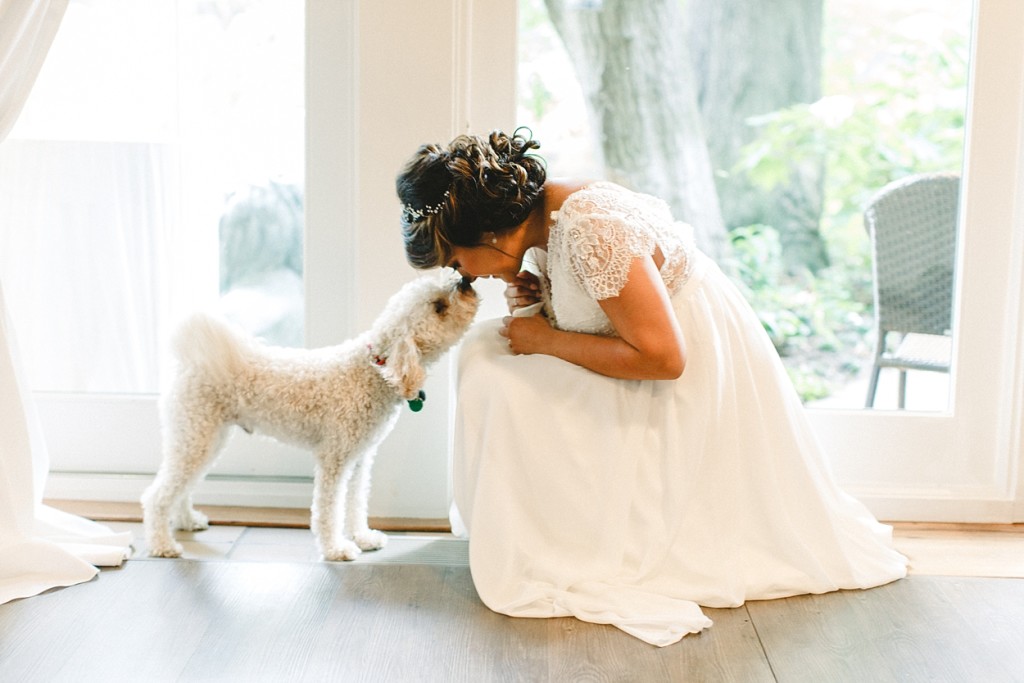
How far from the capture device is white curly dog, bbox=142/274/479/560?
7.59 feet

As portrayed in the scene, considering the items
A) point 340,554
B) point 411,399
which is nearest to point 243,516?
point 340,554

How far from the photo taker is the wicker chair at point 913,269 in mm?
2779

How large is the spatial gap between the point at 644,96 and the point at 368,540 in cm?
140

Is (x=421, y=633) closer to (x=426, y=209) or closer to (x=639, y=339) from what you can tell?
(x=639, y=339)

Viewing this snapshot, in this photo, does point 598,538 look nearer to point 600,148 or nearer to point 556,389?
point 556,389

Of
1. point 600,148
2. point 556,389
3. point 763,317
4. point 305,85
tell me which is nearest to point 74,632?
point 556,389

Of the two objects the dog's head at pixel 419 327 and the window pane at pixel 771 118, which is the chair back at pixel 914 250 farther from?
the dog's head at pixel 419 327

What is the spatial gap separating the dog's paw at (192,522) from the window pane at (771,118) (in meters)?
1.35

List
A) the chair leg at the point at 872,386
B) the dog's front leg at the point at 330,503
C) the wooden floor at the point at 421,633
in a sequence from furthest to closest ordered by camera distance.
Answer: the chair leg at the point at 872,386 < the dog's front leg at the point at 330,503 < the wooden floor at the point at 421,633

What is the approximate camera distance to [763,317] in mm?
2900

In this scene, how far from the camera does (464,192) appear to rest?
6.97 ft

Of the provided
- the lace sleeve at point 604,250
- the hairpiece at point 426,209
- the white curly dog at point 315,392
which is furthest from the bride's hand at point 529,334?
the hairpiece at point 426,209

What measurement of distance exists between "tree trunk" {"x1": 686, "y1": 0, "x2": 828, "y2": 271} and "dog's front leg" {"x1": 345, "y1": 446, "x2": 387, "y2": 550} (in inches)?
48.4

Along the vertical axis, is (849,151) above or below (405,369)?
above
